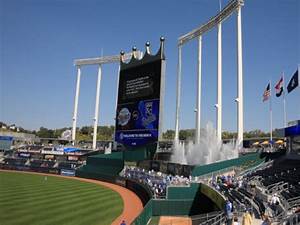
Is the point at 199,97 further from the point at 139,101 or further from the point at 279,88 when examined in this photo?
the point at 279,88

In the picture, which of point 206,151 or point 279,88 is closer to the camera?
point 279,88

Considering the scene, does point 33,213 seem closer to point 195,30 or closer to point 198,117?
point 198,117

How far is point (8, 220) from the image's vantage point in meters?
20.8

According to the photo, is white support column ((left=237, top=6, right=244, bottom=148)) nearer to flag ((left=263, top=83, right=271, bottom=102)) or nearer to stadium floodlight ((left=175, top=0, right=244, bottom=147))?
stadium floodlight ((left=175, top=0, right=244, bottom=147))

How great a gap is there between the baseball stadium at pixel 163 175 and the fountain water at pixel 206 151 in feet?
0.38

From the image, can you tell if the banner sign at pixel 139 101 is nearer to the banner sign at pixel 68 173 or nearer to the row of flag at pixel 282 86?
the row of flag at pixel 282 86

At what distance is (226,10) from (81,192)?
971 inches

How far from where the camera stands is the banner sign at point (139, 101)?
131ft

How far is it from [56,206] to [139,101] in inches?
732

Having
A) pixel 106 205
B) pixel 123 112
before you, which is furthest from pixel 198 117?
pixel 106 205

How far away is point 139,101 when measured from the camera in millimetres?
42156

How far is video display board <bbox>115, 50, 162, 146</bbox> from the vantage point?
132 feet

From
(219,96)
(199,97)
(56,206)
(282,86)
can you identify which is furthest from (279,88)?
(56,206)

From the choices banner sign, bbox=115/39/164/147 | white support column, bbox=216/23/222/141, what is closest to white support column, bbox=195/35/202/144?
white support column, bbox=216/23/222/141
